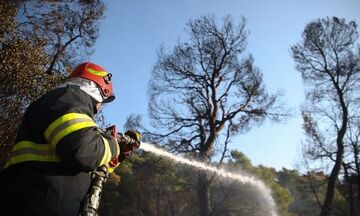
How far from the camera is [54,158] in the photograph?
2.12 metres

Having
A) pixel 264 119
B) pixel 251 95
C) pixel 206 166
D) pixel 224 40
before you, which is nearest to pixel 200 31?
pixel 224 40

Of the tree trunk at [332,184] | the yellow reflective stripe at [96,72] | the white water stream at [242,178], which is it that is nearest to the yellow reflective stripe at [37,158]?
the yellow reflective stripe at [96,72]

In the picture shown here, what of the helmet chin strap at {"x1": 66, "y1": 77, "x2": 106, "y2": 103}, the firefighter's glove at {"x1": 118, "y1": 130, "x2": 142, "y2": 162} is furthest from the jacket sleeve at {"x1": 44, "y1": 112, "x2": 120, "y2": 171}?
the firefighter's glove at {"x1": 118, "y1": 130, "x2": 142, "y2": 162}

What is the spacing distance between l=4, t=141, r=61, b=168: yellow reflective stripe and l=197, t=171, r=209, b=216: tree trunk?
13.3m

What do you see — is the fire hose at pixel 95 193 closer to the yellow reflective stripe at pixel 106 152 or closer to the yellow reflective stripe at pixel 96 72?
the yellow reflective stripe at pixel 106 152

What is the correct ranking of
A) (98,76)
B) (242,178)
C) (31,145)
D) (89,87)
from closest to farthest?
(31,145) → (89,87) → (98,76) → (242,178)

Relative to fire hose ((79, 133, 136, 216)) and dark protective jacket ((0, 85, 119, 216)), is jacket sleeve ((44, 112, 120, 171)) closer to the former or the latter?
dark protective jacket ((0, 85, 119, 216))

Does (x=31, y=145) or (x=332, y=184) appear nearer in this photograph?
(x=31, y=145)

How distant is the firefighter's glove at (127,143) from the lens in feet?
9.56

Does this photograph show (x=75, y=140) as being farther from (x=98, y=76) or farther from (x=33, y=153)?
(x=98, y=76)

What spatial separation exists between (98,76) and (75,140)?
856 mm

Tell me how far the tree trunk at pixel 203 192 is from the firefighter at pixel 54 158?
1303cm

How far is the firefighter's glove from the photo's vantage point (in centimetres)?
291

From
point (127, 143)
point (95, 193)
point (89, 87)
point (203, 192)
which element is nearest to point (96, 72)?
point (89, 87)
